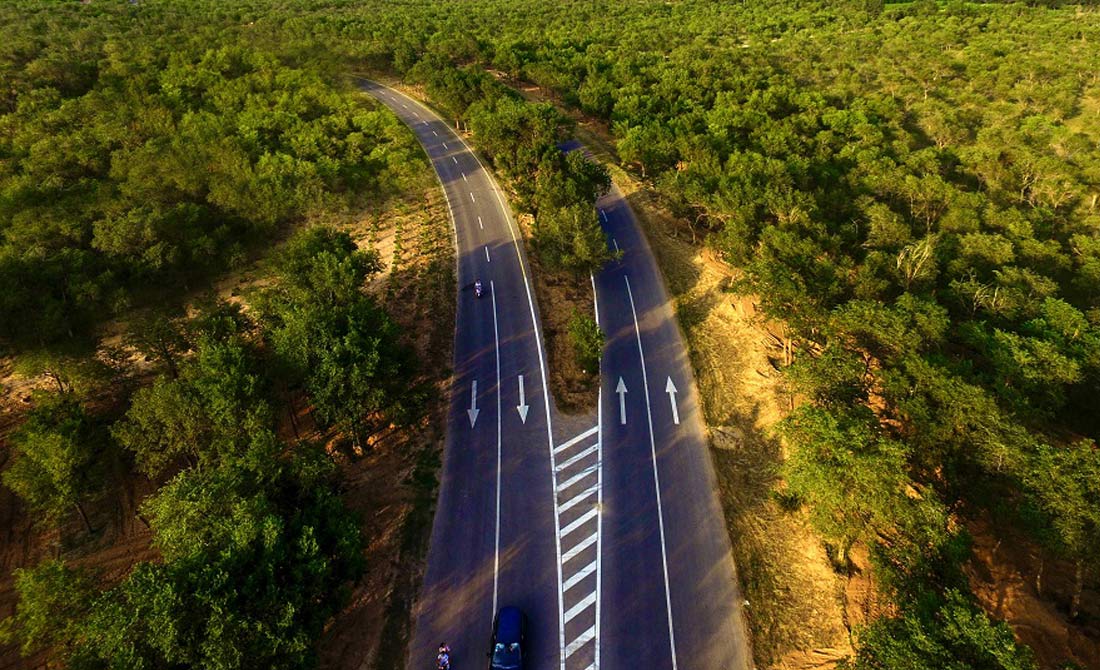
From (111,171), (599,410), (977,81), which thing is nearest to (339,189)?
(111,171)

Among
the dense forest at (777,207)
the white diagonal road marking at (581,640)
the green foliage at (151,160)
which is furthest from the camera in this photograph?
the green foliage at (151,160)

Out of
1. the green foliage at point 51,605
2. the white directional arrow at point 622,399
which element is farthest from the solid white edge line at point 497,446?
the green foliage at point 51,605

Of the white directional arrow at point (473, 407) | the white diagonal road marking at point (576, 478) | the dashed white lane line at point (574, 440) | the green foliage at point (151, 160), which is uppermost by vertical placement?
the green foliage at point (151, 160)

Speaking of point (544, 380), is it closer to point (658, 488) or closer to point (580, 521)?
point (658, 488)

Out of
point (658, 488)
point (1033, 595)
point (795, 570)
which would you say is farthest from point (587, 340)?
point (1033, 595)

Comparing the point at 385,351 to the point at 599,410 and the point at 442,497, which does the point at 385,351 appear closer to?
the point at 442,497

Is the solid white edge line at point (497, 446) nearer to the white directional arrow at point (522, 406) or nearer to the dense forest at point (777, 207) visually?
the white directional arrow at point (522, 406)

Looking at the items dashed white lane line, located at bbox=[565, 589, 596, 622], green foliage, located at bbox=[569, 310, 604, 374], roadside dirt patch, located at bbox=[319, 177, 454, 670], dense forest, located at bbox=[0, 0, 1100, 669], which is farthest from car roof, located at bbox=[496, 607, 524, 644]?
green foliage, located at bbox=[569, 310, 604, 374]
